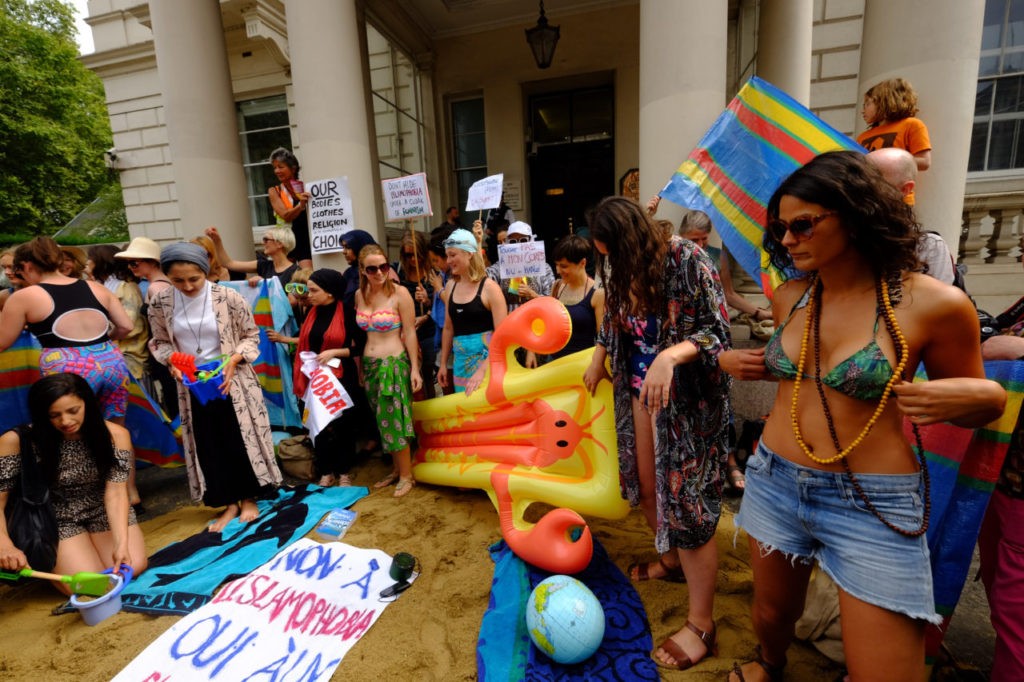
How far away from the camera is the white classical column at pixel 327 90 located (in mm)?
4980

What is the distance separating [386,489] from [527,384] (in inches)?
71.9

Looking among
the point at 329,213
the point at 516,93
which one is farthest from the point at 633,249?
the point at 516,93

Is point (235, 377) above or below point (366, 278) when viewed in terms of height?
below

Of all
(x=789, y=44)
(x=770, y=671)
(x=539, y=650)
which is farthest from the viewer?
(x=789, y=44)

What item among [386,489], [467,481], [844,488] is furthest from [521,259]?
[844,488]

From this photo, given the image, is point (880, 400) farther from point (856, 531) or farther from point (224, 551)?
point (224, 551)

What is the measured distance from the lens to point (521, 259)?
14.1 feet

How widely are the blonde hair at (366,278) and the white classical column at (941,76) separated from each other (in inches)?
168

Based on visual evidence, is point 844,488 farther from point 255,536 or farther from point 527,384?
point 255,536

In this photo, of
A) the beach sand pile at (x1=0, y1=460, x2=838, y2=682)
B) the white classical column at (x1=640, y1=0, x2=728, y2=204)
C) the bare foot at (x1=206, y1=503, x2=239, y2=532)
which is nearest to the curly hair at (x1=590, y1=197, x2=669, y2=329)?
the beach sand pile at (x1=0, y1=460, x2=838, y2=682)

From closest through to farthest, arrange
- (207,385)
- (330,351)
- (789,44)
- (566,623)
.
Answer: (566,623), (207,385), (330,351), (789,44)

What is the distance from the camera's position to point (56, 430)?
112 inches

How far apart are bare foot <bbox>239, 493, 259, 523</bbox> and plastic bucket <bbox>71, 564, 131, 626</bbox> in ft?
2.90

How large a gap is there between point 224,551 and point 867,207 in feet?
13.2
